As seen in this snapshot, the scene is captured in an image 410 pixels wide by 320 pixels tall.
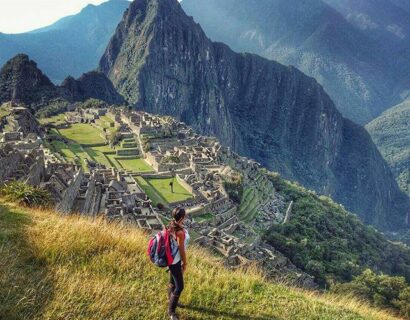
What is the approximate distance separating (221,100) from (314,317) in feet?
506

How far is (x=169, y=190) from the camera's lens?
3403 cm

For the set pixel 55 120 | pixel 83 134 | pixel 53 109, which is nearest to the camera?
pixel 83 134

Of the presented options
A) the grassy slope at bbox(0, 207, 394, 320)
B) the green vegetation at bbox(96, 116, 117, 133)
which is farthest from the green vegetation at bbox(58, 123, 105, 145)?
the grassy slope at bbox(0, 207, 394, 320)

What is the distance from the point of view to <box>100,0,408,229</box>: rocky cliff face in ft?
471

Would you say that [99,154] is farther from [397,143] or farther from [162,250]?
[397,143]

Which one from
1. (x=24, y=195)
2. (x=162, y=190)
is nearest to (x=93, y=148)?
(x=162, y=190)

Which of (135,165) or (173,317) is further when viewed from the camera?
(135,165)

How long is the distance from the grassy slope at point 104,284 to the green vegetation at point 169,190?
23.4 meters

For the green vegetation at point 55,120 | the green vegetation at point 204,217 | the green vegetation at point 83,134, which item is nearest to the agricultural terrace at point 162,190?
the green vegetation at point 204,217

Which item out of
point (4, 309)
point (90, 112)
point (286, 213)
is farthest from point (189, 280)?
point (90, 112)

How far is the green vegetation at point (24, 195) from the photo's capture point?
444 inches

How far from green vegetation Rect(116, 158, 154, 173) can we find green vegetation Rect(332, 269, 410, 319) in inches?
812

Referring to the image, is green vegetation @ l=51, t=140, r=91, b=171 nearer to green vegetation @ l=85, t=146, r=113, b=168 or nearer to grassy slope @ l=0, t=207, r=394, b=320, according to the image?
green vegetation @ l=85, t=146, r=113, b=168

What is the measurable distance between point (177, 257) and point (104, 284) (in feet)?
4.08
